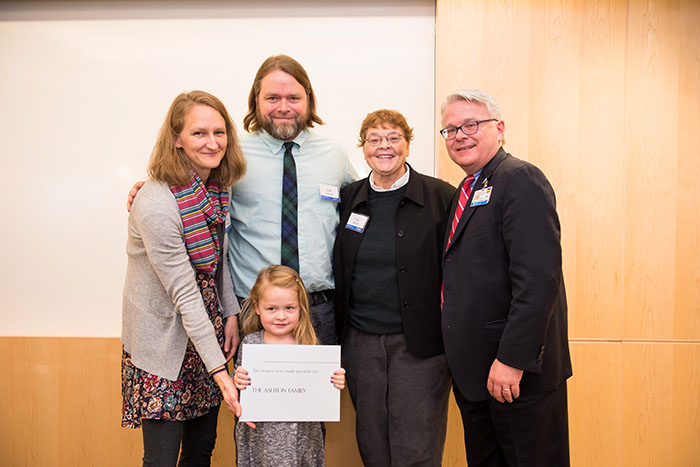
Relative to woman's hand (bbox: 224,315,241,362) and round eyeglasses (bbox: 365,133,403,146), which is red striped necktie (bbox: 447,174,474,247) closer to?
round eyeglasses (bbox: 365,133,403,146)

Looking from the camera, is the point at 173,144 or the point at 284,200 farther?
the point at 284,200

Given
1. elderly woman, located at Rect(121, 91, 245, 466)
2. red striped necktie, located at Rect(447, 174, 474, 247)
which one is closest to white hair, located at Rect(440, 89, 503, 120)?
red striped necktie, located at Rect(447, 174, 474, 247)

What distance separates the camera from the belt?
216cm

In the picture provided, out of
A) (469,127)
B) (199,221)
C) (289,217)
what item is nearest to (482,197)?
(469,127)

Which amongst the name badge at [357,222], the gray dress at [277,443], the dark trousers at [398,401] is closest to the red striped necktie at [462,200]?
the name badge at [357,222]

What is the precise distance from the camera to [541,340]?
1.59 m

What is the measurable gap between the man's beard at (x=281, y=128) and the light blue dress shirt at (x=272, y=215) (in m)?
0.03

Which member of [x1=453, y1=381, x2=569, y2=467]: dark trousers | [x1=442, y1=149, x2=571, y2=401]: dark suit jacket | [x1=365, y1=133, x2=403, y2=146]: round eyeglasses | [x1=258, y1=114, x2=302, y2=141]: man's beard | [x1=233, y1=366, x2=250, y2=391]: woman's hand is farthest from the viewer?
[x1=258, y1=114, x2=302, y2=141]: man's beard

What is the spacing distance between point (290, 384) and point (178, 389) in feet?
1.45

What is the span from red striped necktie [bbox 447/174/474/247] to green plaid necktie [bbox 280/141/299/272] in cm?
73

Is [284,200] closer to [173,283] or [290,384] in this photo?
[173,283]

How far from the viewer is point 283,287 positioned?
1886mm

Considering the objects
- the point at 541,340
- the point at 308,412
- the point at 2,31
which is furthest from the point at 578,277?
the point at 2,31

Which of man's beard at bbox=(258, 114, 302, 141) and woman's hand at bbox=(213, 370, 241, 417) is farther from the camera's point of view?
man's beard at bbox=(258, 114, 302, 141)
